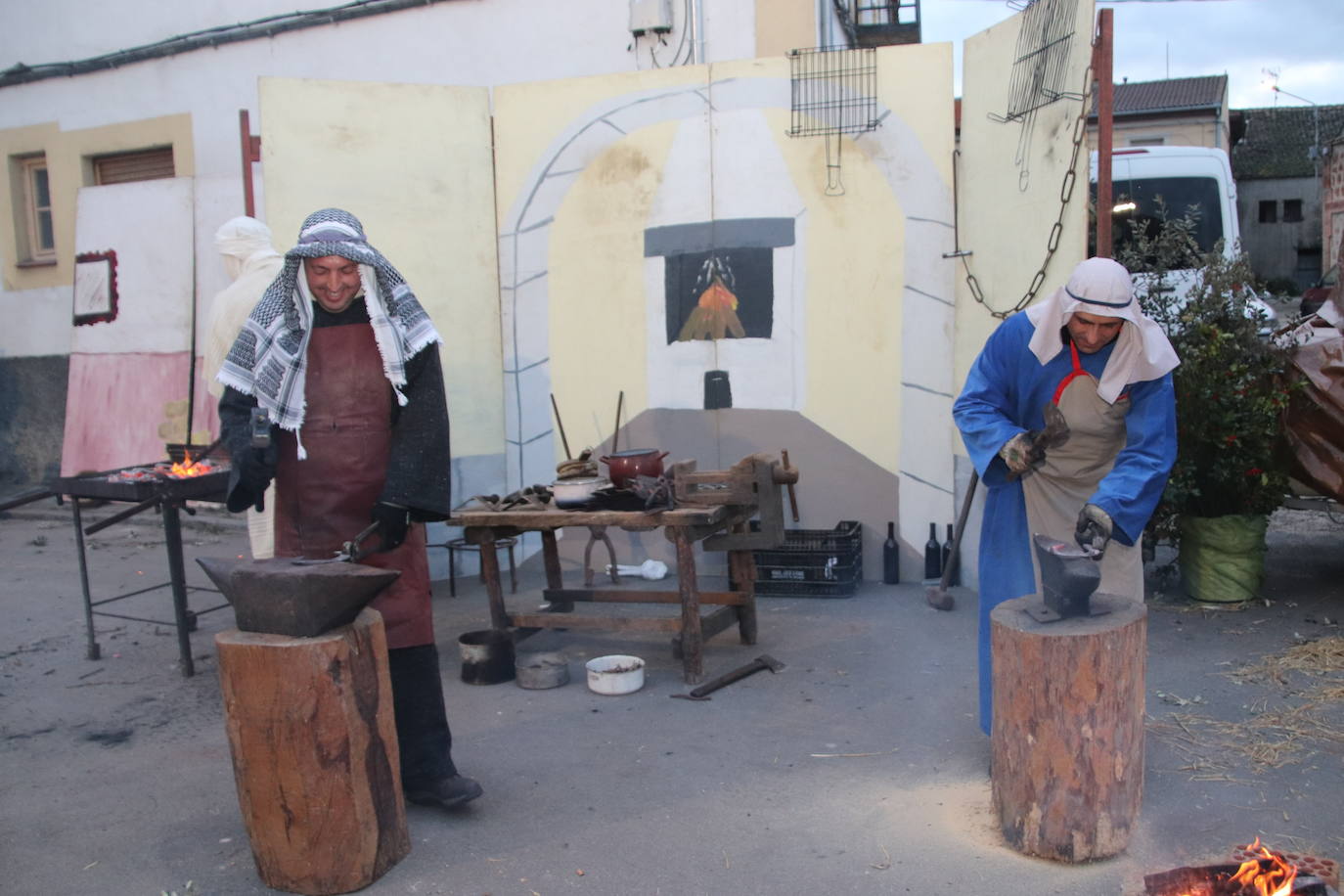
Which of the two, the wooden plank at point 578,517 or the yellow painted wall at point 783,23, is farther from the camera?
the yellow painted wall at point 783,23

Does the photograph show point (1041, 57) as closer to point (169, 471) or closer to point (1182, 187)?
point (1182, 187)

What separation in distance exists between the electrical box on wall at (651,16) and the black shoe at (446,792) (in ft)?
19.5

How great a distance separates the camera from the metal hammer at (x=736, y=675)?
188 inches

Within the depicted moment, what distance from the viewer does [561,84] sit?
6902mm

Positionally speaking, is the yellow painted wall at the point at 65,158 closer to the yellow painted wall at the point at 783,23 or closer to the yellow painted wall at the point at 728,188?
the yellow painted wall at the point at 728,188

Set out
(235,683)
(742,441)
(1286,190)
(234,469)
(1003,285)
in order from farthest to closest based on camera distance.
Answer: (1286,190), (742,441), (1003,285), (234,469), (235,683)

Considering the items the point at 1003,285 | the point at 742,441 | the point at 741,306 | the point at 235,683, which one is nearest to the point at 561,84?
the point at 741,306

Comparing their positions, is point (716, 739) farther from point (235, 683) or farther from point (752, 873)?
point (235, 683)

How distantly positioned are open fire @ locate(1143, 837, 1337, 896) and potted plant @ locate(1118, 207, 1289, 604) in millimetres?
3255

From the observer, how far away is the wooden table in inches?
190

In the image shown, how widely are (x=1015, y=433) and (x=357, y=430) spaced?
2.16 meters

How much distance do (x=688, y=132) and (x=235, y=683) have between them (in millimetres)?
4684

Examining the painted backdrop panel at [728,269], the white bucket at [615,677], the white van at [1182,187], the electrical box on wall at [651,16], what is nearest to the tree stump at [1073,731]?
the white bucket at [615,677]

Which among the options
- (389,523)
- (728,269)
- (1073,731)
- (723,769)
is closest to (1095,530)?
(1073,731)
